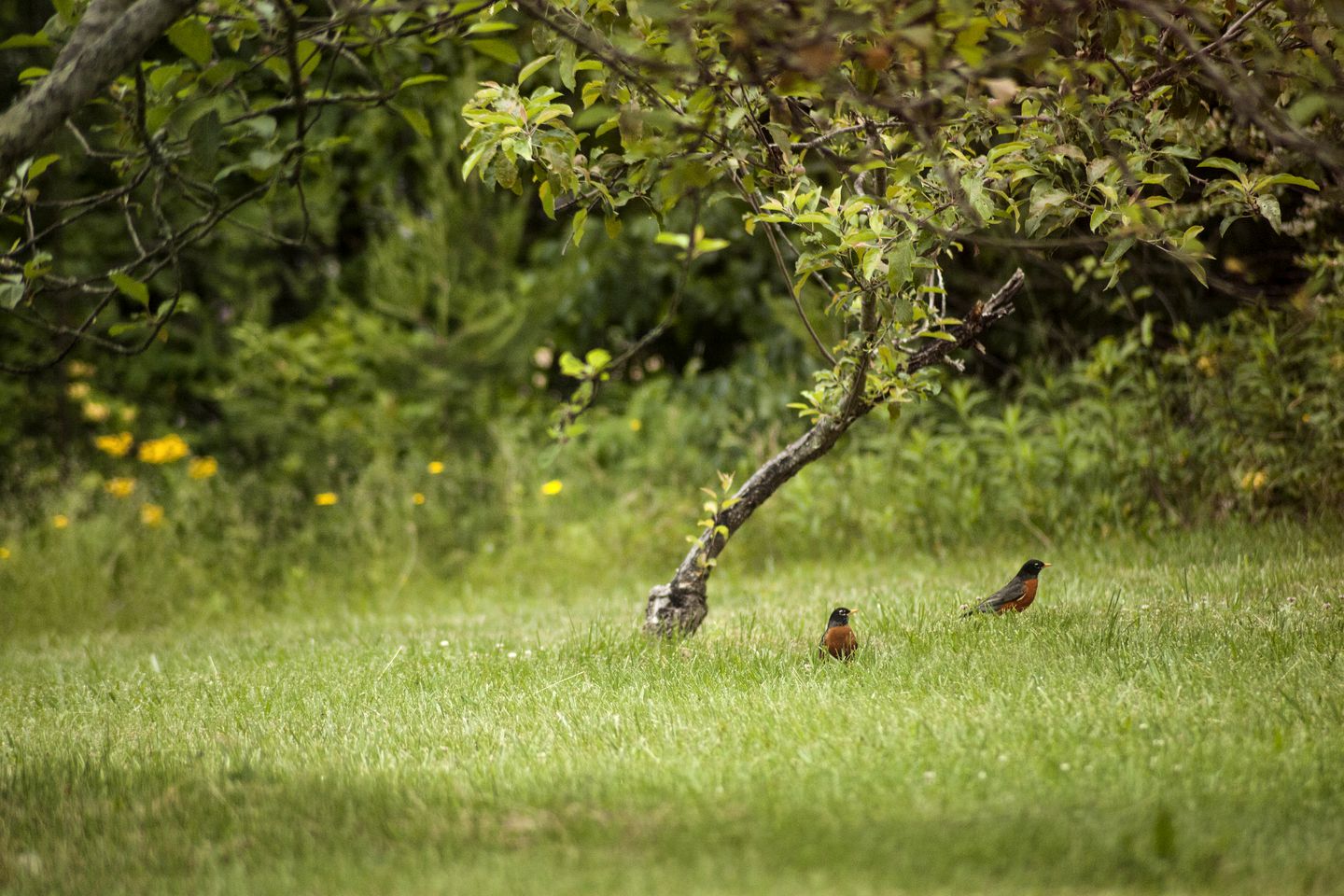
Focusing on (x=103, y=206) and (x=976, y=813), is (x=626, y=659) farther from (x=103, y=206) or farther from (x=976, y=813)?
(x=103, y=206)

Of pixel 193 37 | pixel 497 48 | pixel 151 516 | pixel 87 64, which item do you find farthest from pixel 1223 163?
pixel 151 516

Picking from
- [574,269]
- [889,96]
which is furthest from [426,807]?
[574,269]

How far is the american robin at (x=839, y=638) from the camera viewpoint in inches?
152

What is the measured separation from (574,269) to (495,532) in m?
2.34

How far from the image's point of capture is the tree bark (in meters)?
2.55

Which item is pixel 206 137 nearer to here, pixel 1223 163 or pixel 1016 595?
pixel 1223 163

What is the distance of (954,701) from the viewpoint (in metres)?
3.31

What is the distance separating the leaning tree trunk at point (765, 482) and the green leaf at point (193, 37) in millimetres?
2217

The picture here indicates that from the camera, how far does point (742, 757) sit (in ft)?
9.78

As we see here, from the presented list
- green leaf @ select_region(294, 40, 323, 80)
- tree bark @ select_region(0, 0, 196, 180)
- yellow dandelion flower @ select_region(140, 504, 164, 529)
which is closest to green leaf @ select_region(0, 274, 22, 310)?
tree bark @ select_region(0, 0, 196, 180)

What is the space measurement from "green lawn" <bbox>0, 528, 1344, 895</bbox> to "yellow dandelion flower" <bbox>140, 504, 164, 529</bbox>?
2747mm

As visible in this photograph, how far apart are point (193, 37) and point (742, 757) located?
7.25 feet

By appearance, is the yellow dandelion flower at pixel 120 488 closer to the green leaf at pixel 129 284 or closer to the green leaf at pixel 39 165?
the green leaf at pixel 39 165

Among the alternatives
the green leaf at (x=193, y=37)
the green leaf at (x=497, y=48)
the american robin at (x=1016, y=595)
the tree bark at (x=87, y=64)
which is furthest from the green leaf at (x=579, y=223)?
the american robin at (x=1016, y=595)
